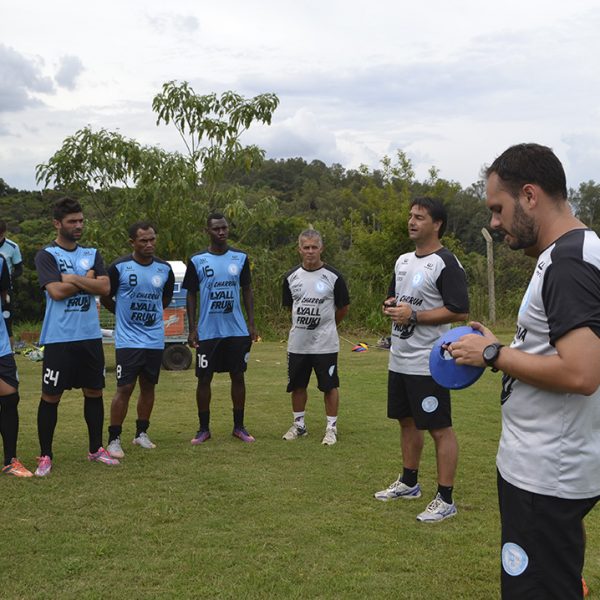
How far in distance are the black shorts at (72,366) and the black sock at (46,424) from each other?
13 centimetres

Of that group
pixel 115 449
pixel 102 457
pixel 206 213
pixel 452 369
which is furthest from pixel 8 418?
pixel 206 213

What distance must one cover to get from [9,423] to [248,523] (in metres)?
2.29

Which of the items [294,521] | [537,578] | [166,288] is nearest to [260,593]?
[294,521]

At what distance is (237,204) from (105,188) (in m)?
2.83

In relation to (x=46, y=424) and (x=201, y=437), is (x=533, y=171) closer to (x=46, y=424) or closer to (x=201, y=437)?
(x=46, y=424)

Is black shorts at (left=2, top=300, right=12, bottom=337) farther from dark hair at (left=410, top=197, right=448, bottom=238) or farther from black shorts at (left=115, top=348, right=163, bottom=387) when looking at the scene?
dark hair at (left=410, top=197, right=448, bottom=238)

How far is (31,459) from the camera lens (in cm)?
606

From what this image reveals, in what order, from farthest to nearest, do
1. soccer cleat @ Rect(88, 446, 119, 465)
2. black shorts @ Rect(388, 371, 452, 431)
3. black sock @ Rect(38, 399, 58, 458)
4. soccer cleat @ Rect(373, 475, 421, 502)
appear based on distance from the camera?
soccer cleat @ Rect(88, 446, 119, 465), black sock @ Rect(38, 399, 58, 458), soccer cleat @ Rect(373, 475, 421, 502), black shorts @ Rect(388, 371, 452, 431)

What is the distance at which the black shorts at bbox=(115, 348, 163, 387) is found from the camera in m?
6.30

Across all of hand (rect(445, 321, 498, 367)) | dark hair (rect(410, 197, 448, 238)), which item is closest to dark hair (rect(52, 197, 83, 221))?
dark hair (rect(410, 197, 448, 238))

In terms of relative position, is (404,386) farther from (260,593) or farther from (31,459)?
(31,459)

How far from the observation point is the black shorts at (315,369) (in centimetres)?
685

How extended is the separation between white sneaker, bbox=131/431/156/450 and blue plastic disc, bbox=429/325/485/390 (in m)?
4.40

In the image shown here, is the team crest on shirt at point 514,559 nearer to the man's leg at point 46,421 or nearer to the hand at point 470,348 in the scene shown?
the hand at point 470,348
